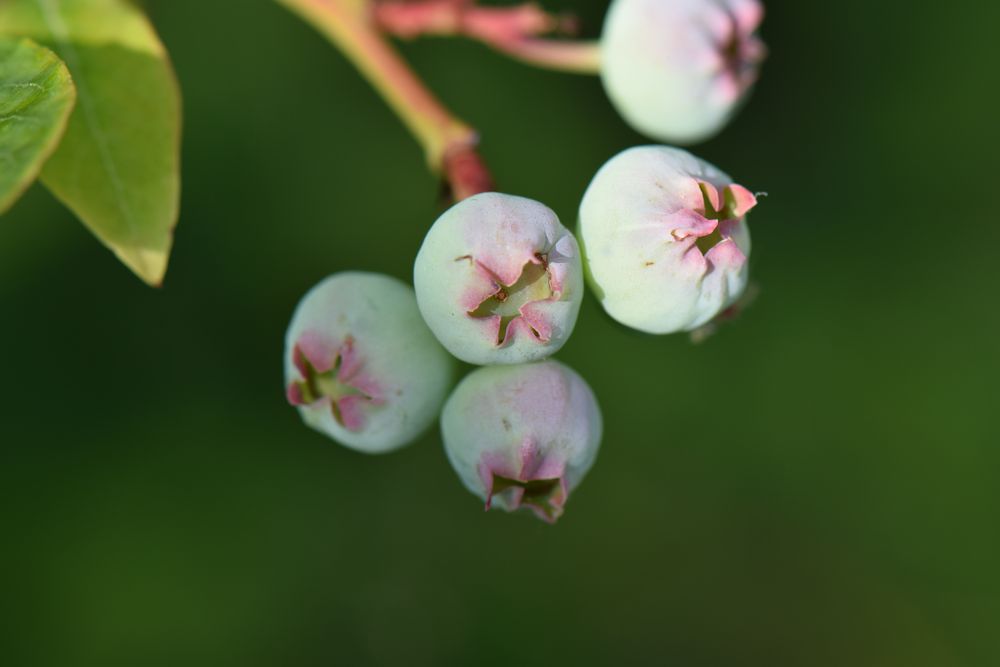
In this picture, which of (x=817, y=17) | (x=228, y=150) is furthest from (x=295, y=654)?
(x=817, y=17)

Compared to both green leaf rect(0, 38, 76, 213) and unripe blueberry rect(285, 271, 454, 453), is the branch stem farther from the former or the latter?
green leaf rect(0, 38, 76, 213)

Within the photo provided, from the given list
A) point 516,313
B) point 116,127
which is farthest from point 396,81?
point 516,313

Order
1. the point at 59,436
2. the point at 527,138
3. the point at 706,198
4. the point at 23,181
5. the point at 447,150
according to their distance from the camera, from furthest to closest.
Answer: the point at 527,138
the point at 59,436
the point at 447,150
the point at 706,198
the point at 23,181

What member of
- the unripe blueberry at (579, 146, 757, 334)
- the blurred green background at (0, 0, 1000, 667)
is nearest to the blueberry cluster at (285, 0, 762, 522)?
the unripe blueberry at (579, 146, 757, 334)

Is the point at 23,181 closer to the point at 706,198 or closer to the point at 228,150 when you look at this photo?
the point at 706,198

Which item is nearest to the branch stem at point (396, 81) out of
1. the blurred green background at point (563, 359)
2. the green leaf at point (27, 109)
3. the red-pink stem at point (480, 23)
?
the red-pink stem at point (480, 23)

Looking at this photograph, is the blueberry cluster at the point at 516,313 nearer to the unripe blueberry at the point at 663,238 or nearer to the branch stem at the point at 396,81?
the unripe blueberry at the point at 663,238
